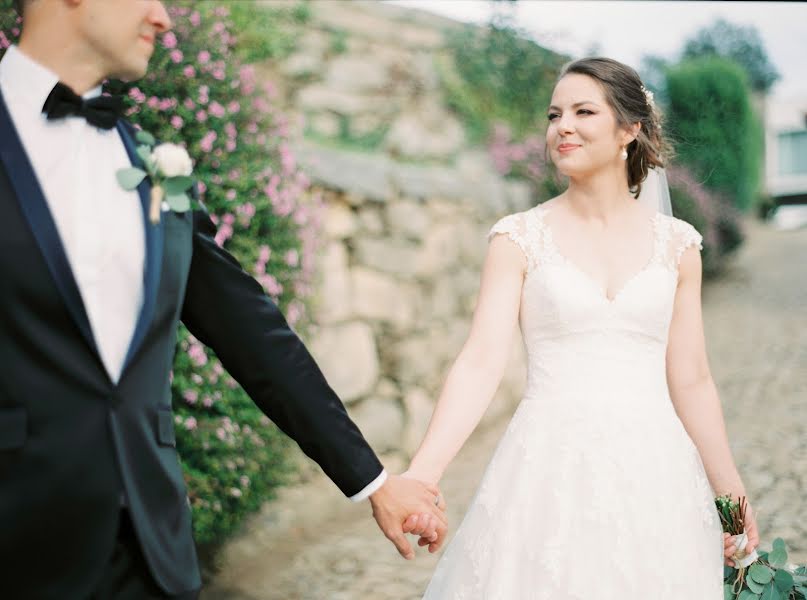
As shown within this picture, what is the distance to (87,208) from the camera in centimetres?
185

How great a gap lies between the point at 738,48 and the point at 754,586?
66.2 ft

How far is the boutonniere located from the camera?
6.37ft

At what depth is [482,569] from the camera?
9.02 feet

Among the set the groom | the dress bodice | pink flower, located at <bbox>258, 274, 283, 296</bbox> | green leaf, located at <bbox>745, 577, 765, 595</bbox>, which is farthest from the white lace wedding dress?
pink flower, located at <bbox>258, 274, 283, 296</bbox>

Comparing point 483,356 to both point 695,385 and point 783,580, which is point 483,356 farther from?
point 783,580

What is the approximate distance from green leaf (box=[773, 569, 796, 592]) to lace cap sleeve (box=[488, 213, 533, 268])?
1.28 m

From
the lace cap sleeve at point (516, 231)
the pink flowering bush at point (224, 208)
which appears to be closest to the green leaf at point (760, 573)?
the lace cap sleeve at point (516, 231)

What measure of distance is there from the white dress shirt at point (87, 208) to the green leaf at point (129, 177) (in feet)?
0.08

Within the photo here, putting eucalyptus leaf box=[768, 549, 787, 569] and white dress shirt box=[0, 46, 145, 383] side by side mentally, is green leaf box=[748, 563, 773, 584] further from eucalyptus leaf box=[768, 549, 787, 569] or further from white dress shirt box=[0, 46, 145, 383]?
white dress shirt box=[0, 46, 145, 383]

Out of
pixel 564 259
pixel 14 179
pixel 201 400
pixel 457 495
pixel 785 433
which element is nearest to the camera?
pixel 14 179

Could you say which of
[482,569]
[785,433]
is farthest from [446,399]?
[785,433]

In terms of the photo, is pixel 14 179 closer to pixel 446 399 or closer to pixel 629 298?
pixel 446 399

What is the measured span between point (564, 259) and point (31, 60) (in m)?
1.69

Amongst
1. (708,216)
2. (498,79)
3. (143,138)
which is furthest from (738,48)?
(143,138)
